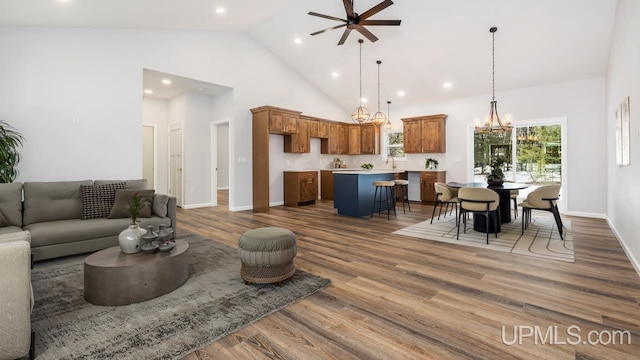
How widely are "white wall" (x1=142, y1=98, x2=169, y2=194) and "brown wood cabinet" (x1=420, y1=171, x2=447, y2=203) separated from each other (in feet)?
23.2

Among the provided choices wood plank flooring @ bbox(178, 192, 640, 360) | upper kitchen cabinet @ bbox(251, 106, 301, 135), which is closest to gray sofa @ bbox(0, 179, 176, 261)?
wood plank flooring @ bbox(178, 192, 640, 360)

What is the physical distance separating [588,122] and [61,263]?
9.16 meters

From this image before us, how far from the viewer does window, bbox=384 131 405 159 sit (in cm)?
919

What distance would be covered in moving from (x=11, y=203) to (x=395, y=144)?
27.9 ft

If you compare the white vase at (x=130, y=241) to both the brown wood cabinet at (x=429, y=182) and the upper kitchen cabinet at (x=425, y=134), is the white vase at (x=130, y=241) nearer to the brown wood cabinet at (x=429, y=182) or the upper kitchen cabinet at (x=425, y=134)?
the brown wood cabinet at (x=429, y=182)

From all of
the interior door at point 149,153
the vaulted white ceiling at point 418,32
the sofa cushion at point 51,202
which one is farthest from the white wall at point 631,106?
the interior door at point 149,153

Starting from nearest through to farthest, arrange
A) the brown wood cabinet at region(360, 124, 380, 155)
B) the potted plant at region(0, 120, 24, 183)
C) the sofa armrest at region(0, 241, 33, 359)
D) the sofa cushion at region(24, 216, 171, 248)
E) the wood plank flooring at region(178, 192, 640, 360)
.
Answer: the sofa armrest at region(0, 241, 33, 359) → the wood plank flooring at region(178, 192, 640, 360) → the sofa cushion at region(24, 216, 171, 248) → the potted plant at region(0, 120, 24, 183) → the brown wood cabinet at region(360, 124, 380, 155)

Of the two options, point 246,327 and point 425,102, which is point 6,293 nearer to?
point 246,327

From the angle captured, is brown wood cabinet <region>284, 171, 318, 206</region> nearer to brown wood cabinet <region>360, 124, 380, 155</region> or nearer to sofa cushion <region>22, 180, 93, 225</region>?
brown wood cabinet <region>360, 124, 380, 155</region>

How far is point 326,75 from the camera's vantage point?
830 centimetres

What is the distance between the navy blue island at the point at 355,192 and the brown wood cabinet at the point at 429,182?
6.88 feet

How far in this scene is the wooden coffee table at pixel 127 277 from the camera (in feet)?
7.57

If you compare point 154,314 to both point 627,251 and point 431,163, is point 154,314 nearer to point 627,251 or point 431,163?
point 627,251

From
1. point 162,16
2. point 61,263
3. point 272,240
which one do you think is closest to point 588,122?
point 272,240
